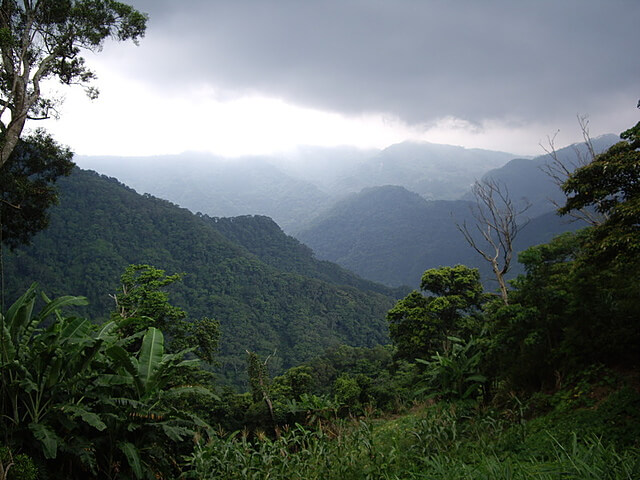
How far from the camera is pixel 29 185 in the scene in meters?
9.41

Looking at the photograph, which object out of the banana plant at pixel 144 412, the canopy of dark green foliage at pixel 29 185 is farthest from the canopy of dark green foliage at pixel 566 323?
the canopy of dark green foliage at pixel 29 185

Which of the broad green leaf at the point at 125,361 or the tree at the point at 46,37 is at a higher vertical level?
the tree at the point at 46,37

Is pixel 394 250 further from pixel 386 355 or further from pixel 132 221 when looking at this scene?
pixel 386 355

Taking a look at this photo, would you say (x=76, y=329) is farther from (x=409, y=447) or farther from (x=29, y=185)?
(x=29, y=185)

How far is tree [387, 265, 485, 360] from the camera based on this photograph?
16.2m

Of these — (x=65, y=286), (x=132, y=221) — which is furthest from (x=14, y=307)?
(x=132, y=221)

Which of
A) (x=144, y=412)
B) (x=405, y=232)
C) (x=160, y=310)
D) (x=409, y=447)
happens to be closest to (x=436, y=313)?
(x=160, y=310)

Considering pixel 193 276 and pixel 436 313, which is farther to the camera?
pixel 193 276

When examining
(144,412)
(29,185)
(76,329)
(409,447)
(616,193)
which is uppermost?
(29,185)

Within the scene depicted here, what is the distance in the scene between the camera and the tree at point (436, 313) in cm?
1622

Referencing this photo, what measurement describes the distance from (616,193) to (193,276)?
203 ft

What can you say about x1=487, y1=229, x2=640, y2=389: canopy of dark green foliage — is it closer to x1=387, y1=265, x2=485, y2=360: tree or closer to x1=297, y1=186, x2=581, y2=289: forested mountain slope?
x1=387, y1=265, x2=485, y2=360: tree

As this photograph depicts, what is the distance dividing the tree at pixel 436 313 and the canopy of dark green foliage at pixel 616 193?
37.4 ft

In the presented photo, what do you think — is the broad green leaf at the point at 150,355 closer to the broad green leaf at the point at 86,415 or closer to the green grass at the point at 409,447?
the broad green leaf at the point at 86,415
